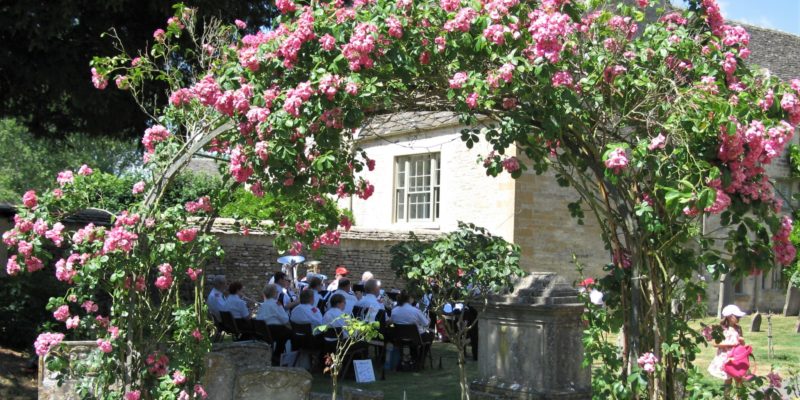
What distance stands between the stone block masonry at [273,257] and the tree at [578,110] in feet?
38.5

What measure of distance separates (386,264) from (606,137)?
1533 cm

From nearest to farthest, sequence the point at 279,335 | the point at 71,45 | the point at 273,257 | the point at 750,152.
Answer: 1. the point at 750,152
2. the point at 71,45
3. the point at 279,335
4. the point at 273,257

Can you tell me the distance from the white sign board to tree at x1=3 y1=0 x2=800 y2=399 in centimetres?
568

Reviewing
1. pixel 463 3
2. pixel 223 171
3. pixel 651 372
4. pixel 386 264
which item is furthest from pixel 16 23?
pixel 386 264

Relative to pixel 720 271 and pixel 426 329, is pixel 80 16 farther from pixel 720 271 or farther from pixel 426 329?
pixel 720 271

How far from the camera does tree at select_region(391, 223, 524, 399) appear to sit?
8859 mm

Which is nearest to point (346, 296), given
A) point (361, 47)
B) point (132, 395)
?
point (132, 395)

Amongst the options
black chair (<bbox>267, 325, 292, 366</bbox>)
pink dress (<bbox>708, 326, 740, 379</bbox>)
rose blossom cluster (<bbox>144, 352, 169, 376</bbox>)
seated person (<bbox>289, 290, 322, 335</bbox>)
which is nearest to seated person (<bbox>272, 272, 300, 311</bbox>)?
black chair (<bbox>267, 325, 292, 366</bbox>)

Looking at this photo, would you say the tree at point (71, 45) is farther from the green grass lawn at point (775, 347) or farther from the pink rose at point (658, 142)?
the green grass lawn at point (775, 347)

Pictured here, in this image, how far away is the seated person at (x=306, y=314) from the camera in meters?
12.4

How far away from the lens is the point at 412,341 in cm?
1298

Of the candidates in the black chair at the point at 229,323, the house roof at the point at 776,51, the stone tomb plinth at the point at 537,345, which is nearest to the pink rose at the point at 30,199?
the stone tomb plinth at the point at 537,345

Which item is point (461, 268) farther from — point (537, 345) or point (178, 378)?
point (178, 378)

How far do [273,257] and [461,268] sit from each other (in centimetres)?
1139
